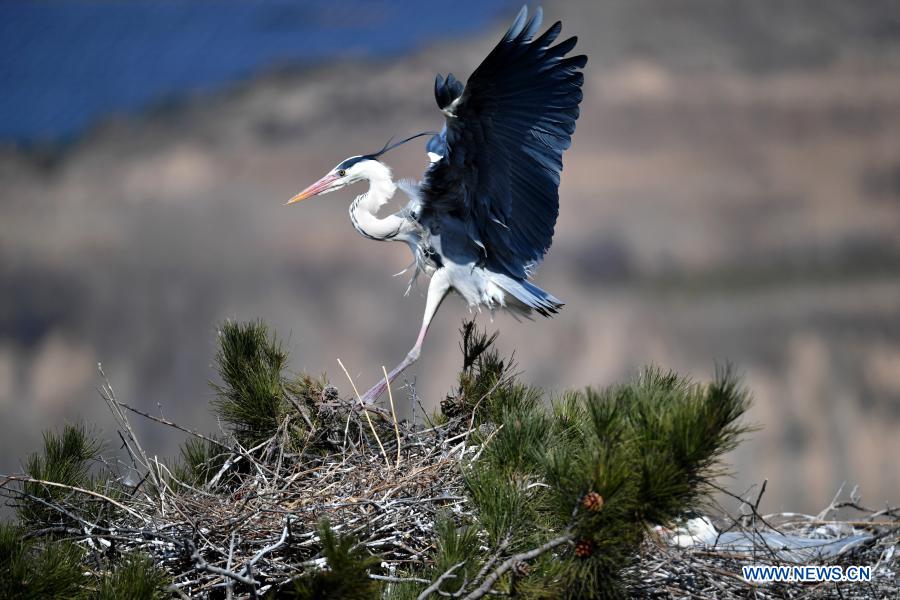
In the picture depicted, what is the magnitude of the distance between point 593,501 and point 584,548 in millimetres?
129

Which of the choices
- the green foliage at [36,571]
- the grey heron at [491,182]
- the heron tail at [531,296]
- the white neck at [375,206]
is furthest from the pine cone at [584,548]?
the white neck at [375,206]

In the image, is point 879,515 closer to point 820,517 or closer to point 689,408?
point 820,517

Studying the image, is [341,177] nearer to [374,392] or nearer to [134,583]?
[374,392]

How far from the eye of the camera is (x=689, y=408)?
196 centimetres

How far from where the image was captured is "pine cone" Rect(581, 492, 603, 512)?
6.62 feet

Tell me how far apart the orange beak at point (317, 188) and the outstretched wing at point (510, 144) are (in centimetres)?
66

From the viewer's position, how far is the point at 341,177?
14.8 ft

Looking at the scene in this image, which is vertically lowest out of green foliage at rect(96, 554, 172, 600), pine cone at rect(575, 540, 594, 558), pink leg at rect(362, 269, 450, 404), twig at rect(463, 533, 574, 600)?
green foliage at rect(96, 554, 172, 600)

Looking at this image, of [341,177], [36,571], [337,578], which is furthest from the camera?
[341,177]

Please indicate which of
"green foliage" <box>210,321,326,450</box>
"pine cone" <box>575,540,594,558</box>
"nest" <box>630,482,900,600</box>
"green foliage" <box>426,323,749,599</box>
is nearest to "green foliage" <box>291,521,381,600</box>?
"green foliage" <box>426,323,749,599</box>

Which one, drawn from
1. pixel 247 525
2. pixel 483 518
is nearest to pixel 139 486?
pixel 247 525

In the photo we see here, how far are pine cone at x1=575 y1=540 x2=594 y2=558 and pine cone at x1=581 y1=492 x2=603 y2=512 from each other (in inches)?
3.6

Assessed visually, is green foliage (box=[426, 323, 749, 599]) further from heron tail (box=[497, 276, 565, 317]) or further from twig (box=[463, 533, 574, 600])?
heron tail (box=[497, 276, 565, 317])

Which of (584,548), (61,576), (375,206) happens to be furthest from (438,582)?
Result: (375,206)
